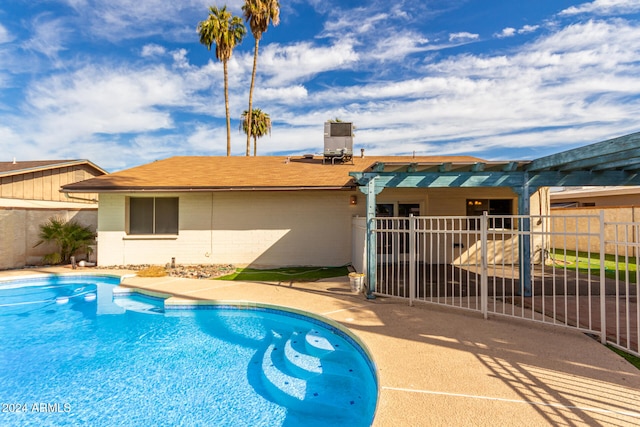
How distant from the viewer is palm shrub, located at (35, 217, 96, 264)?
13023 mm

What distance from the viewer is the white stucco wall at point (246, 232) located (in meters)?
12.9

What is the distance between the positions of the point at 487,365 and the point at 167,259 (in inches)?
492

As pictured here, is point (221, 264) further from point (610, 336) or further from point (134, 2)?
point (610, 336)

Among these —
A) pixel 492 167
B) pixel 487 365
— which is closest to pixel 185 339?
pixel 487 365

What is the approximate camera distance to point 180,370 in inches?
204

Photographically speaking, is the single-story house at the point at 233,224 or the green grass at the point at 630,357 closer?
the green grass at the point at 630,357

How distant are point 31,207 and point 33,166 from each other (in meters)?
7.13

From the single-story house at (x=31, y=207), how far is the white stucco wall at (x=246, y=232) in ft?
9.93

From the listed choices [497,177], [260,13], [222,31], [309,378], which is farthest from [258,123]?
[309,378]

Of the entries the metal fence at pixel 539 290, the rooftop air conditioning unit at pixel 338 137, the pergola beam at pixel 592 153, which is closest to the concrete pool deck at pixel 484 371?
the metal fence at pixel 539 290

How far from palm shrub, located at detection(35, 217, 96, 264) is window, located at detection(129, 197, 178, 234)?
7.78ft

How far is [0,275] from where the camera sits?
11.2m

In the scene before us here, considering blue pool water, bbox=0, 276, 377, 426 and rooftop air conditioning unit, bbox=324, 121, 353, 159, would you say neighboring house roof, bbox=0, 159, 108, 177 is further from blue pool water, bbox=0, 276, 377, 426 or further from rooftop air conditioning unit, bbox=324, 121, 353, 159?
rooftop air conditioning unit, bbox=324, 121, 353, 159

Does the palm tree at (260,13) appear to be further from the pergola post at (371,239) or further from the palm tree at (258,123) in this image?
the pergola post at (371,239)
